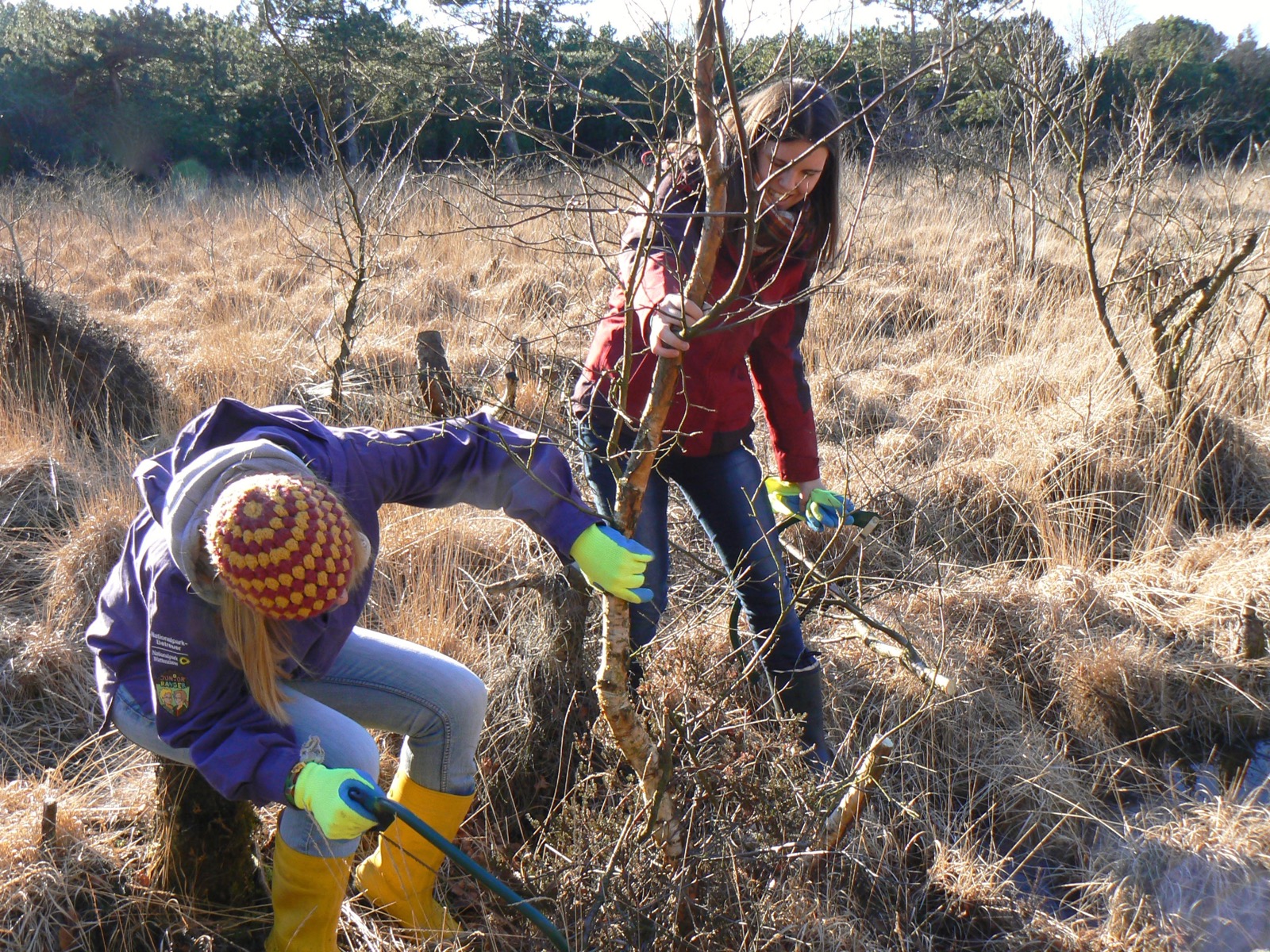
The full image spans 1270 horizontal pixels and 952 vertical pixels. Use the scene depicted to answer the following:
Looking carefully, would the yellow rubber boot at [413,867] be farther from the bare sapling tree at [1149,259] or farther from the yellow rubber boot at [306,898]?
the bare sapling tree at [1149,259]

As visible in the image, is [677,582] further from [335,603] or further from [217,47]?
[217,47]

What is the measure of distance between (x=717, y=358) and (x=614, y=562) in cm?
59

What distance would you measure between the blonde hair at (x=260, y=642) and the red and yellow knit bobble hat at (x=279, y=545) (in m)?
0.06

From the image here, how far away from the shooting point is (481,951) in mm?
1861

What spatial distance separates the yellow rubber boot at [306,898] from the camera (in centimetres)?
167

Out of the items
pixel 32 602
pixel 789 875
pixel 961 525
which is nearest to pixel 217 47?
pixel 32 602

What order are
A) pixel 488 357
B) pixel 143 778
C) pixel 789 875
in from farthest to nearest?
pixel 488 357, pixel 143 778, pixel 789 875

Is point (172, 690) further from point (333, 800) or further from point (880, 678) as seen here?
point (880, 678)

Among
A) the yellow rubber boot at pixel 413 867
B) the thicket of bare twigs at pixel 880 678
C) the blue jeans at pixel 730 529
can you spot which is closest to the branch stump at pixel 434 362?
the thicket of bare twigs at pixel 880 678

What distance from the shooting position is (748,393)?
6.61 feet

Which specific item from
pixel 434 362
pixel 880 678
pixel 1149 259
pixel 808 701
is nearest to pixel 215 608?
pixel 808 701

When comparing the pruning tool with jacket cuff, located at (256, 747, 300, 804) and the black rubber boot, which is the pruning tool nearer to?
jacket cuff, located at (256, 747, 300, 804)

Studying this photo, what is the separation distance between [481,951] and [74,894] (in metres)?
0.87

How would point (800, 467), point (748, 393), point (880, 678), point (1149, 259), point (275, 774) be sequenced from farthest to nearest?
point (1149, 259)
point (880, 678)
point (800, 467)
point (748, 393)
point (275, 774)
